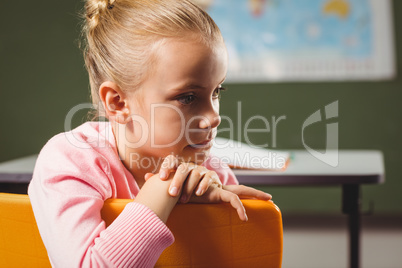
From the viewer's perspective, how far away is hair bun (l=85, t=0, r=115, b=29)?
0.91 m

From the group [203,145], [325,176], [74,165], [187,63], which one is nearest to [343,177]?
[325,176]

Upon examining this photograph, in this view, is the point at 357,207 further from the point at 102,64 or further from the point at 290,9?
the point at 290,9

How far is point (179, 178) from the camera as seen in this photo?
→ 656 millimetres

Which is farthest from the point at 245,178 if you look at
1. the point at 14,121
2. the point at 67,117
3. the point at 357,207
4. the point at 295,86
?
the point at 14,121

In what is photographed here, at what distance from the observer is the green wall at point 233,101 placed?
274 centimetres

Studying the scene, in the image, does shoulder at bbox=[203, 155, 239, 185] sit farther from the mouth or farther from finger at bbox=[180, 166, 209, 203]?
finger at bbox=[180, 166, 209, 203]

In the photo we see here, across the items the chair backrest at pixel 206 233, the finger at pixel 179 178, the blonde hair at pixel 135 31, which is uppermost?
the blonde hair at pixel 135 31

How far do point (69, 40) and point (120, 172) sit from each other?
2281 mm

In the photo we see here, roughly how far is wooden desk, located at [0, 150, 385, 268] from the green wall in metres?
1.24

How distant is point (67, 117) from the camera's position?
293 centimetres

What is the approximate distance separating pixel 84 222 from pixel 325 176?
85 centimetres

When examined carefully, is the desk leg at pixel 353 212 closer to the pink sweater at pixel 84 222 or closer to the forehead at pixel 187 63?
the forehead at pixel 187 63

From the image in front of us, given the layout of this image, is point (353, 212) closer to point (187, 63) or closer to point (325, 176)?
point (325, 176)

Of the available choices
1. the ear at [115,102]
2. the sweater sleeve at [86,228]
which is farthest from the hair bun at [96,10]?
the sweater sleeve at [86,228]
